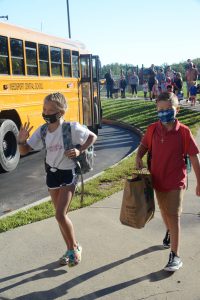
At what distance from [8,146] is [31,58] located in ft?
6.62

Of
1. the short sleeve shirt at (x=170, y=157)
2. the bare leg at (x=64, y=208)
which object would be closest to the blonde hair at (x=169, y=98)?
the short sleeve shirt at (x=170, y=157)

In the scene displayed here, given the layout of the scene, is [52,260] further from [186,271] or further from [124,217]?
[186,271]

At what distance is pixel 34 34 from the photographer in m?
9.79

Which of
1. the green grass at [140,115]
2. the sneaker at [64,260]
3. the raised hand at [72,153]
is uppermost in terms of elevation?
the raised hand at [72,153]

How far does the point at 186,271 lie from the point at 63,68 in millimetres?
8396

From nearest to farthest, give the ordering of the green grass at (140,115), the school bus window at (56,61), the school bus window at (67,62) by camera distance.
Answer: the school bus window at (56,61) → the school bus window at (67,62) → the green grass at (140,115)

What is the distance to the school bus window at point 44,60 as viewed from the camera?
395 inches

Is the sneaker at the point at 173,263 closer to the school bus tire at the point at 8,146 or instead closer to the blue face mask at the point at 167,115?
the blue face mask at the point at 167,115

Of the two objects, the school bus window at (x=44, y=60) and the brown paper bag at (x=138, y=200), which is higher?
the school bus window at (x=44, y=60)

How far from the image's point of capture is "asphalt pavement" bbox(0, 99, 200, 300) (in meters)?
3.48

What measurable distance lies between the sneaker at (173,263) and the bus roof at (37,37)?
19.8 ft

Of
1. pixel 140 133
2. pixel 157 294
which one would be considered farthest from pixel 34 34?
pixel 157 294

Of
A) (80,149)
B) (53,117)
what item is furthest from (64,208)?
(53,117)

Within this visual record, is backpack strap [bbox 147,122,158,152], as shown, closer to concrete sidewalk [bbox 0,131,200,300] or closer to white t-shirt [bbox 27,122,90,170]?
white t-shirt [bbox 27,122,90,170]
